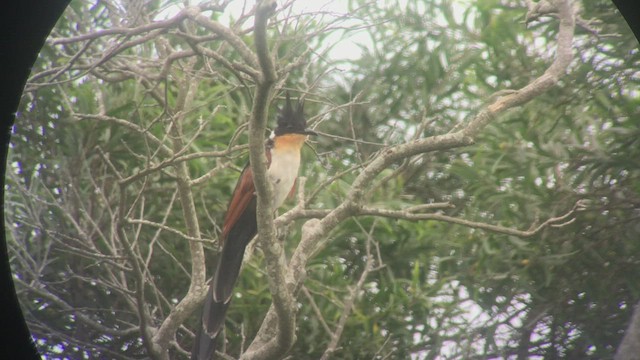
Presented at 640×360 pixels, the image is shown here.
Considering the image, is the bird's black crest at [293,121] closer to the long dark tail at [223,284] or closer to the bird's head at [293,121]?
the bird's head at [293,121]

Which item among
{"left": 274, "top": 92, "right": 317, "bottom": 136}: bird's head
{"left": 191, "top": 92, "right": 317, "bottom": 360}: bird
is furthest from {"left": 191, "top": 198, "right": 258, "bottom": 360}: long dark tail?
{"left": 274, "top": 92, "right": 317, "bottom": 136}: bird's head

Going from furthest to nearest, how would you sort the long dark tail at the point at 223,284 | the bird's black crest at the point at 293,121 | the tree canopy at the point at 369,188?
the bird's black crest at the point at 293,121 < the long dark tail at the point at 223,284 < the tree canopy at the point at 369,188

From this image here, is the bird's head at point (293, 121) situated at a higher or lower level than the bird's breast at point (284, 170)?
higher

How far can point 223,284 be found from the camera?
6.46 ft

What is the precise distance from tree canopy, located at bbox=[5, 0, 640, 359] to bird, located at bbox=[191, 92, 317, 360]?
1.8 inches

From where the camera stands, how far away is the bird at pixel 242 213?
1.92 meters

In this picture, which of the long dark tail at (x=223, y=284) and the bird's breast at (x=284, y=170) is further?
the bird's breast at (x=284, y=170)

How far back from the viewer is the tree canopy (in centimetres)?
178

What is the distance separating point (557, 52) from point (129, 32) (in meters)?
1.01

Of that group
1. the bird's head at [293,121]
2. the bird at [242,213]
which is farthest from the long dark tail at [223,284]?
the bird's head at [293,121]

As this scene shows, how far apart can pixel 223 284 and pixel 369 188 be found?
1.61ft

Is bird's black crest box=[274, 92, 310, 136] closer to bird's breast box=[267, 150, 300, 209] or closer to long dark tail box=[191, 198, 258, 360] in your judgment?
bird's breast box=[267, 150, 300, 209]

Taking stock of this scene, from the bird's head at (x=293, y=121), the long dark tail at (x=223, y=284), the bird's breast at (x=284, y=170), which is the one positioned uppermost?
the bird's head at (x=293, y=121)

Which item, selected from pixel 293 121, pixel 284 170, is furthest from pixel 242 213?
pixel 293 121
